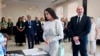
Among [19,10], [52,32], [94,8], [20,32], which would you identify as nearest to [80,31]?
[52,32]

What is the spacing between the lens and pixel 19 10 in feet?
52.5

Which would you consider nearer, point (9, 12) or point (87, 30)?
point (87, 30)

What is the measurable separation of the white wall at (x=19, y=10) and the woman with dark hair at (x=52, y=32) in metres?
13.4

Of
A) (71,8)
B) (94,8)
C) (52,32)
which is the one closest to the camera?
(52,32)

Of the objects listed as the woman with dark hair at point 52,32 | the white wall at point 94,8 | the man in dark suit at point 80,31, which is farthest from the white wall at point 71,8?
the woman with dark hair at point 52,32

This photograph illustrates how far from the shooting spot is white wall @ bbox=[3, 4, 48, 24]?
1567 centimetres

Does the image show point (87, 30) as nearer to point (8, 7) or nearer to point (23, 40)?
point (23, 40)

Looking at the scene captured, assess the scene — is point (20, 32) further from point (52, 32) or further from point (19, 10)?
point (19, 10)

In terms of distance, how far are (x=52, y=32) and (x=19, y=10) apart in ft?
45.3

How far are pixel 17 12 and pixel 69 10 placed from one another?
531 cm

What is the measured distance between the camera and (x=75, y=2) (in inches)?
464

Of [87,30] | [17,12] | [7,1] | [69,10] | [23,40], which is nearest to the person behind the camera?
[87,30]

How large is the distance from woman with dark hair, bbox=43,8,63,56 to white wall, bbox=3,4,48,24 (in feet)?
44.0

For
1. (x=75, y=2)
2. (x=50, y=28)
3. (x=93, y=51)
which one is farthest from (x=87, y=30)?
(x=75, y=2)
